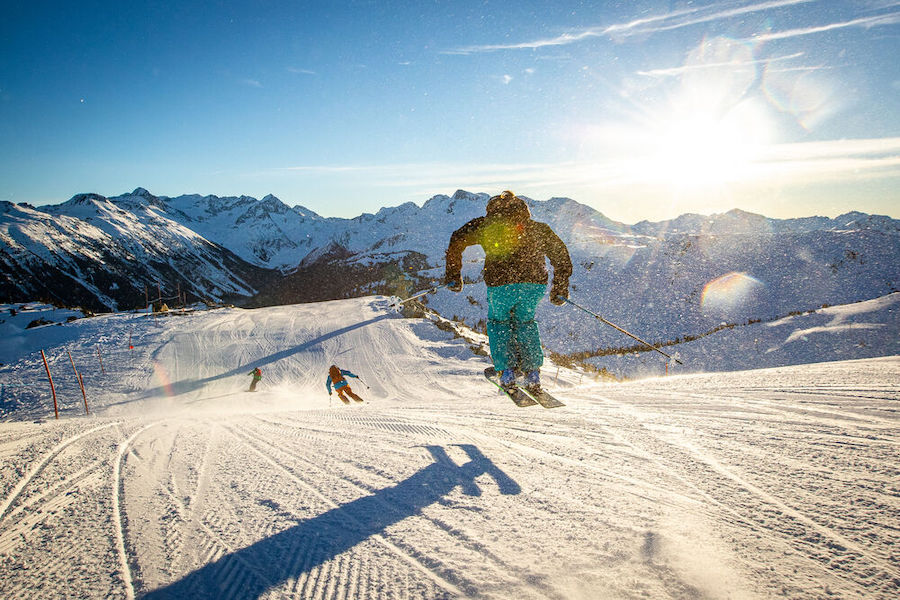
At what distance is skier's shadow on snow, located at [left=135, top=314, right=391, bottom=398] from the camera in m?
14.4

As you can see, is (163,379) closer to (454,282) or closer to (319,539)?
(454,282)

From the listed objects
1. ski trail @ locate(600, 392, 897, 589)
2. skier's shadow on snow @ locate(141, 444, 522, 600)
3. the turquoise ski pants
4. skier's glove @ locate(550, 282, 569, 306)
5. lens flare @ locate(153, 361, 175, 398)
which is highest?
skier's glove @ locate(550, 282, 569, 306)

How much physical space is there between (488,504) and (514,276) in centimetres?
256

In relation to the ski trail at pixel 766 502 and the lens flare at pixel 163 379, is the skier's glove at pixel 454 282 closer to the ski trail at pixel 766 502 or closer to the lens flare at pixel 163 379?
the ski trail at pixel 766 502

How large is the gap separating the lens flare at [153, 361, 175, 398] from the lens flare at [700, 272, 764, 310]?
35109 millimetres

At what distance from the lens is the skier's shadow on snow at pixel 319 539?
152cm

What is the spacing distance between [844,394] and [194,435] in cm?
660

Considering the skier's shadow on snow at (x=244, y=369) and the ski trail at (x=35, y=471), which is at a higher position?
the ski trail at (x=35, y=471)

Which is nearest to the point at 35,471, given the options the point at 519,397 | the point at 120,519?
the point at 120,519

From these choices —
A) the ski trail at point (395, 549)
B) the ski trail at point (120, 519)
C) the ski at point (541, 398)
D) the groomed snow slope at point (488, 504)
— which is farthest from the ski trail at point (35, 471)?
the ski at point (541, 398)

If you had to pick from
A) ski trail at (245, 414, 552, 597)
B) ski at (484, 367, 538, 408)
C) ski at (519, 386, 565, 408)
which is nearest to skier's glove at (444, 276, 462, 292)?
ski at (484, 367, 538, 408)

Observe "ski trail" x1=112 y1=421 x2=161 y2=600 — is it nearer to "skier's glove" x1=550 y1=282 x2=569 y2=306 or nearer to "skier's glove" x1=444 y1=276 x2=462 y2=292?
"skier's glove" x1=444 y1=276 x2=462 y2=292

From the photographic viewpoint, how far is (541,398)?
4211mm

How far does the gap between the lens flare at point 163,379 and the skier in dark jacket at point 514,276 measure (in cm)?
1477
